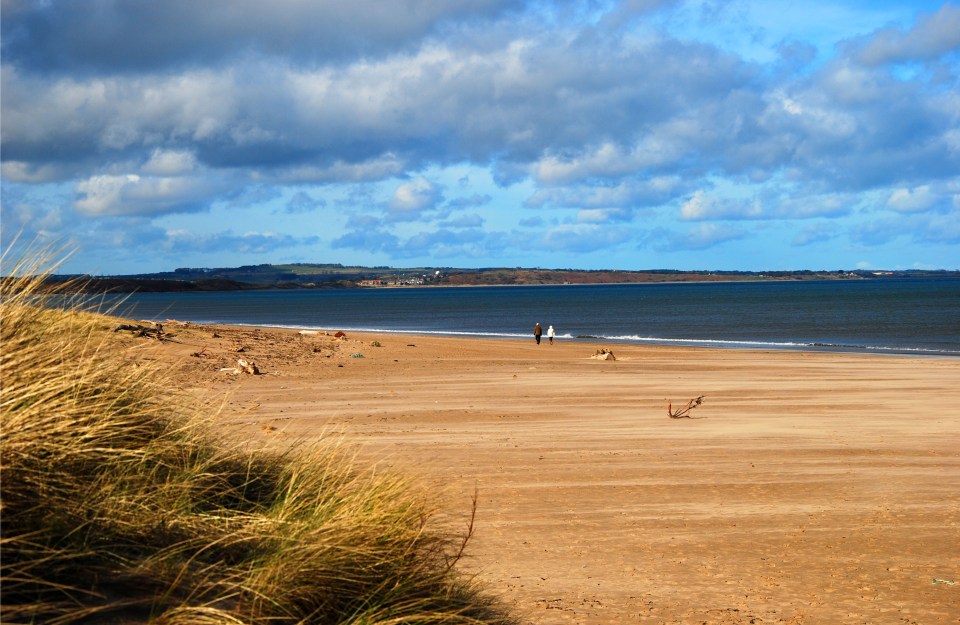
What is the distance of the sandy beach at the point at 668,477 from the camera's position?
700 centimetres

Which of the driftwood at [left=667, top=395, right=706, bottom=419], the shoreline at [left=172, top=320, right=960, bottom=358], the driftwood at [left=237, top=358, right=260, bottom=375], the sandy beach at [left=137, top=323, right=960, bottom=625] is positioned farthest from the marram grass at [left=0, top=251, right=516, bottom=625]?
the shoreline at [left=172, top=320, right=960, bottom=358]

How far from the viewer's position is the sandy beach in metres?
7.00

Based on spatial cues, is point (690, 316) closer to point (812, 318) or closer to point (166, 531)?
point (812, 318)

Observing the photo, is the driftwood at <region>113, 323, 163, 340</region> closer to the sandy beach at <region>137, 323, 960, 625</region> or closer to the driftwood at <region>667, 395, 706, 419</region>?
the sandy beach at <region>137, 323, 960, 625</region>

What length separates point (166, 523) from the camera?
470cm

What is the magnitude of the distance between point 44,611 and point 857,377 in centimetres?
2540

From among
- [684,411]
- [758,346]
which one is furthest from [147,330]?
[758,346]

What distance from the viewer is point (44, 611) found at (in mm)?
3754

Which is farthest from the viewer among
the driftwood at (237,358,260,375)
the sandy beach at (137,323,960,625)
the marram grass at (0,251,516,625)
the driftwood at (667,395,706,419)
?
the driftwood at (237,358,260,375)

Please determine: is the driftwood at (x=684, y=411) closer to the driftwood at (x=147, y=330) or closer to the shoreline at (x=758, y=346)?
the driftwood at (x=147, y=330)

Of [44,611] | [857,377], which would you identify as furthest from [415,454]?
[857,377]

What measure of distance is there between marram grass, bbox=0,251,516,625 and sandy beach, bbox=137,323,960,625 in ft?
3.32

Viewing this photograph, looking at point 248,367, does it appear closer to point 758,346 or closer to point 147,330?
point 147,330

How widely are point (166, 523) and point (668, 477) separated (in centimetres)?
747
